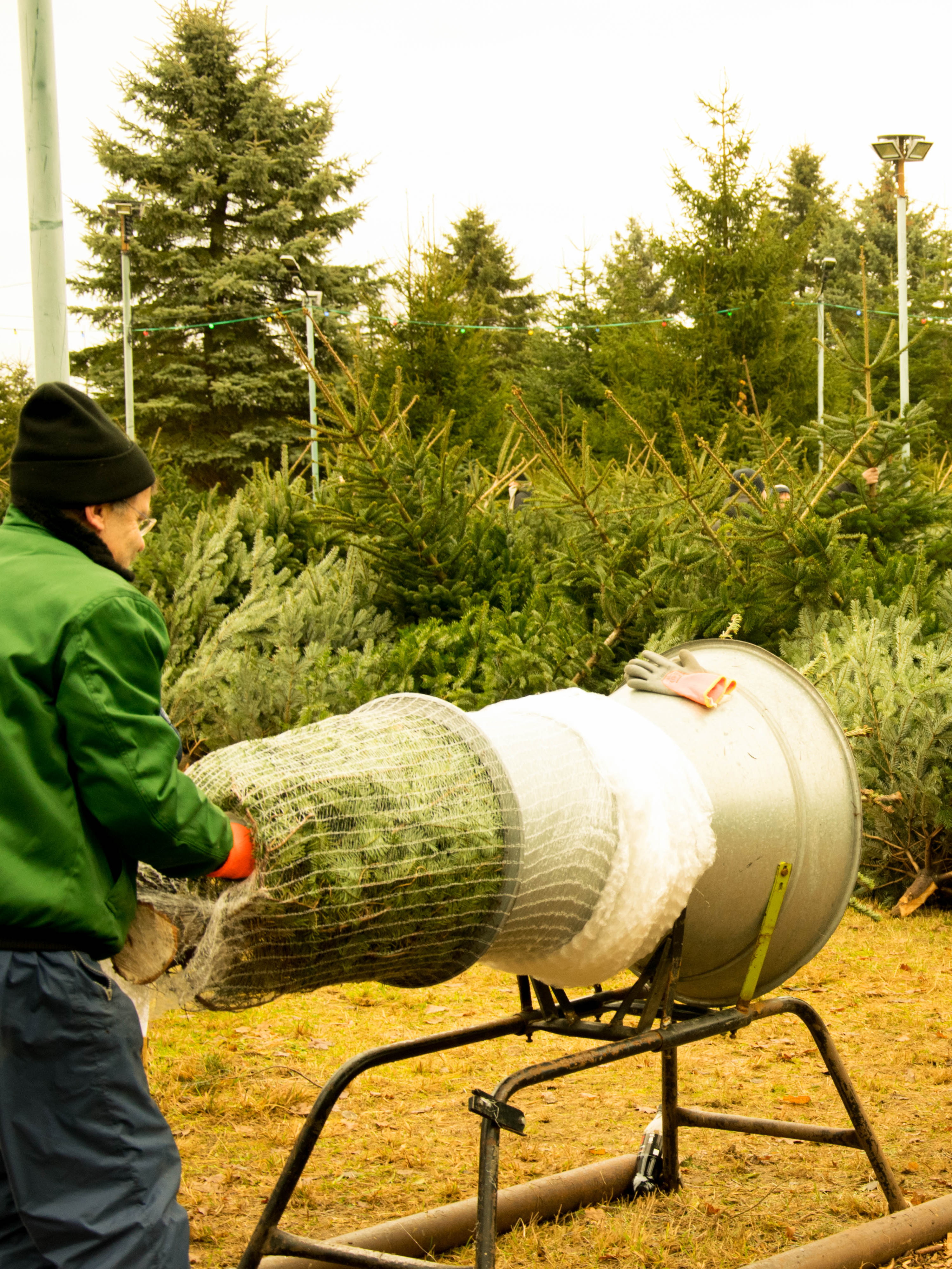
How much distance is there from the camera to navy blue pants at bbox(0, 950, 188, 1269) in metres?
1.99

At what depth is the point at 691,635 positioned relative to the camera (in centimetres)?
615

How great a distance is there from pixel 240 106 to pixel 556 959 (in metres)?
33.2

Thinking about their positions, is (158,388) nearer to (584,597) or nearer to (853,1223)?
(584,597)

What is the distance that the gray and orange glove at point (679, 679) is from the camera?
109 inches

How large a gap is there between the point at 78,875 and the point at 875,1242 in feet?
6.73

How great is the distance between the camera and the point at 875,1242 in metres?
2.87

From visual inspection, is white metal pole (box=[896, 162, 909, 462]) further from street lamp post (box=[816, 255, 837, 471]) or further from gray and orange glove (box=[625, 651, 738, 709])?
gray and orange glove (box=[625, 651, 738, 709])

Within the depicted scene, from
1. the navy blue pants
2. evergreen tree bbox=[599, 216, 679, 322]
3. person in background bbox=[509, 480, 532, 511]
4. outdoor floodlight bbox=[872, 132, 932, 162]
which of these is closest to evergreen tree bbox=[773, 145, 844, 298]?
evergreen tree bbox=[599, 216, 679, 322]

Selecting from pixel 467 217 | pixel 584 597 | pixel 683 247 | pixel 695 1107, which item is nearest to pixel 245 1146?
pixel 695 1107

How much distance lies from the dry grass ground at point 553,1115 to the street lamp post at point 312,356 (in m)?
3.54

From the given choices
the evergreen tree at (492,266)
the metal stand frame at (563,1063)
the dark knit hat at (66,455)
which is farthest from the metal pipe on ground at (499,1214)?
the evergreen tree at (492,266)

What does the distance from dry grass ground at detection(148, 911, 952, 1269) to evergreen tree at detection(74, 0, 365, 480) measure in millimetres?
25078

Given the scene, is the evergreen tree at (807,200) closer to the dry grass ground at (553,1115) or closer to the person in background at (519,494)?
the person in background at (519,494)

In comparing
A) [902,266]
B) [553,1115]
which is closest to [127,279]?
[902,266]
